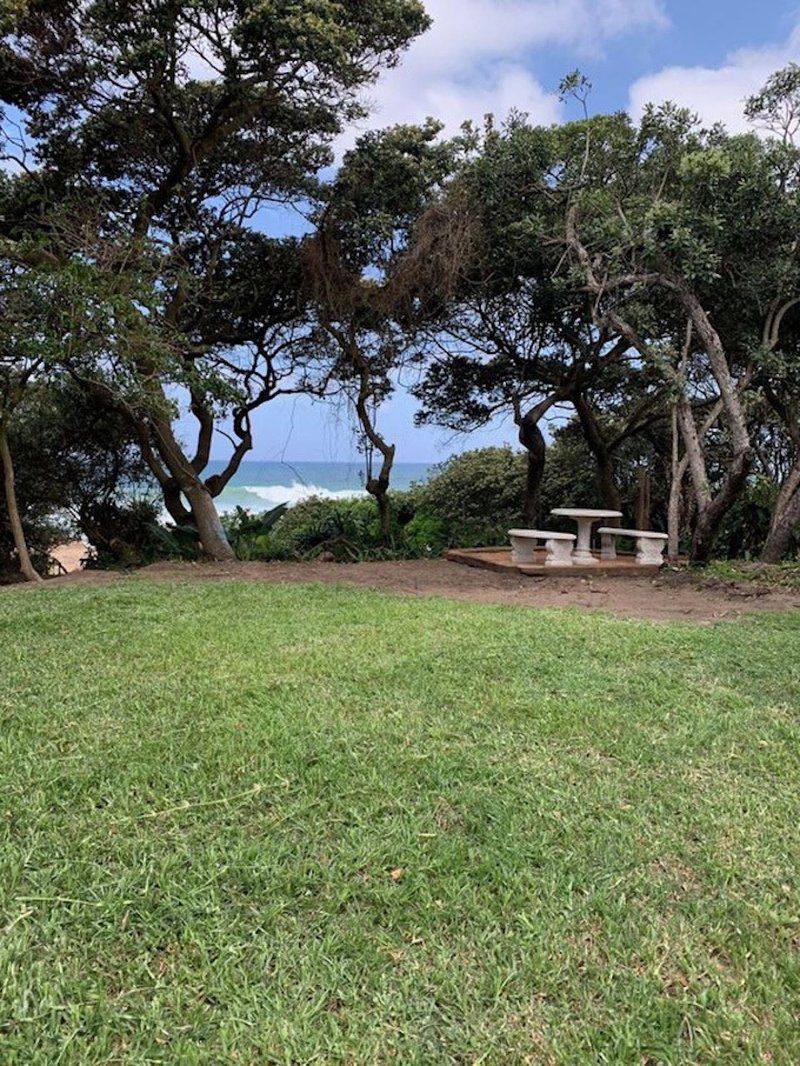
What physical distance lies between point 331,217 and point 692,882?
8.80 m

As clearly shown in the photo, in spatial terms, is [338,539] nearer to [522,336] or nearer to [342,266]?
[342,266]

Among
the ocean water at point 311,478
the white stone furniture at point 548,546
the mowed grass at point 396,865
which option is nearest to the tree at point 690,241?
the white stone furniture at point 548,546

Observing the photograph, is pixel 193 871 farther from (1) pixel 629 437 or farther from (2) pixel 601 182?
(1) pixel 629 437

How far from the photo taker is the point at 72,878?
1.74 m

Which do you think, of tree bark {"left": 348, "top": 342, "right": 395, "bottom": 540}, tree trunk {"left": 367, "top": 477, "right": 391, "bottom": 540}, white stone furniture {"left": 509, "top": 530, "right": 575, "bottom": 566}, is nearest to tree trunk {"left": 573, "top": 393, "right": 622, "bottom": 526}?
white stone furniture {"left": 509, "top": 530, "right": 575, "bottom": 566}

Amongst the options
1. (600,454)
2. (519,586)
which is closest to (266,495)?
(600,454)

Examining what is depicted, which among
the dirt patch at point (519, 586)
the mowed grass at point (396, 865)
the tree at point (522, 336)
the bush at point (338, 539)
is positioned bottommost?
the mowed grass at point (396, 865)

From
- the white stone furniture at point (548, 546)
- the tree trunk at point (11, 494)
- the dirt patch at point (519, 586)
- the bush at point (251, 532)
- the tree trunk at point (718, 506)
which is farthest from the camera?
the bush at point (251, 532)

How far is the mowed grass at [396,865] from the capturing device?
1.36m

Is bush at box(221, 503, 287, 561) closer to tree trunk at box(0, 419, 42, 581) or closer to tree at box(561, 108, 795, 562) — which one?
tree trunk at box(0, 419, 42, 581)

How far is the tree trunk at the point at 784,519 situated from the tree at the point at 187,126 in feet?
20.9

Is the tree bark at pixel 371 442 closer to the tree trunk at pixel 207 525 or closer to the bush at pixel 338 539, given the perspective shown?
the bush at pixel 338 539

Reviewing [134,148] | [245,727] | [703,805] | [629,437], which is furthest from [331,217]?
[703,805]

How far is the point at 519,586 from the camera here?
727 centimetres
